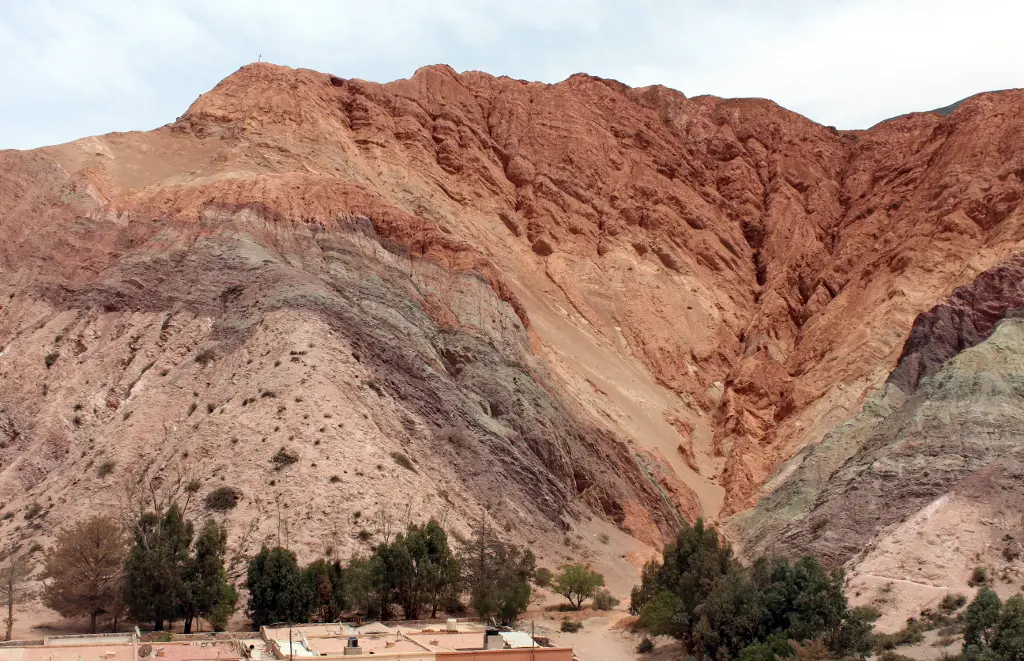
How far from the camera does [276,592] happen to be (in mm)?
38562

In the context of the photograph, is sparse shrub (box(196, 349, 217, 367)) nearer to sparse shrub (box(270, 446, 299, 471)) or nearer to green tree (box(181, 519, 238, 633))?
sparse shrub (box(270, 446, 299, 471))

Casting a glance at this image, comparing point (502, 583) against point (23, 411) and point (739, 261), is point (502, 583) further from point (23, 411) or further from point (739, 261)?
point (739, 261)

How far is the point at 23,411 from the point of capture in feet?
169

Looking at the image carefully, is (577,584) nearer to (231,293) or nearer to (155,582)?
(155,582)

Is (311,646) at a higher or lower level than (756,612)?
lower

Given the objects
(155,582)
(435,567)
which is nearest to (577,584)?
(435,567)

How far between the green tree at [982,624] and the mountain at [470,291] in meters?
22.0

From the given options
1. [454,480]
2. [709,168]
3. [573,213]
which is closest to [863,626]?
[454,480]

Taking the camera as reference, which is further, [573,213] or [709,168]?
[709,168]

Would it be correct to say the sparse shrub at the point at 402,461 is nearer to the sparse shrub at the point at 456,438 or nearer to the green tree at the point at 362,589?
the sparse shrub at the point at 456,438

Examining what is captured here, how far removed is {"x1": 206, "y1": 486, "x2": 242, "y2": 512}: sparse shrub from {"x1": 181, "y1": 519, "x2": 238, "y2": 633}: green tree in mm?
4048

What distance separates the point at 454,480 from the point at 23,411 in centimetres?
1896

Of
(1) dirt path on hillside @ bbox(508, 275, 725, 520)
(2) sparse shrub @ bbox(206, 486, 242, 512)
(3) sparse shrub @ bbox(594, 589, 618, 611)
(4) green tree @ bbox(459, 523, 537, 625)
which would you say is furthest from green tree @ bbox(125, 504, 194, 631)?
(1) dirt path on hillside @ bbox(508, 275, 725, 520)

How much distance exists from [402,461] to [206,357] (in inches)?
428
